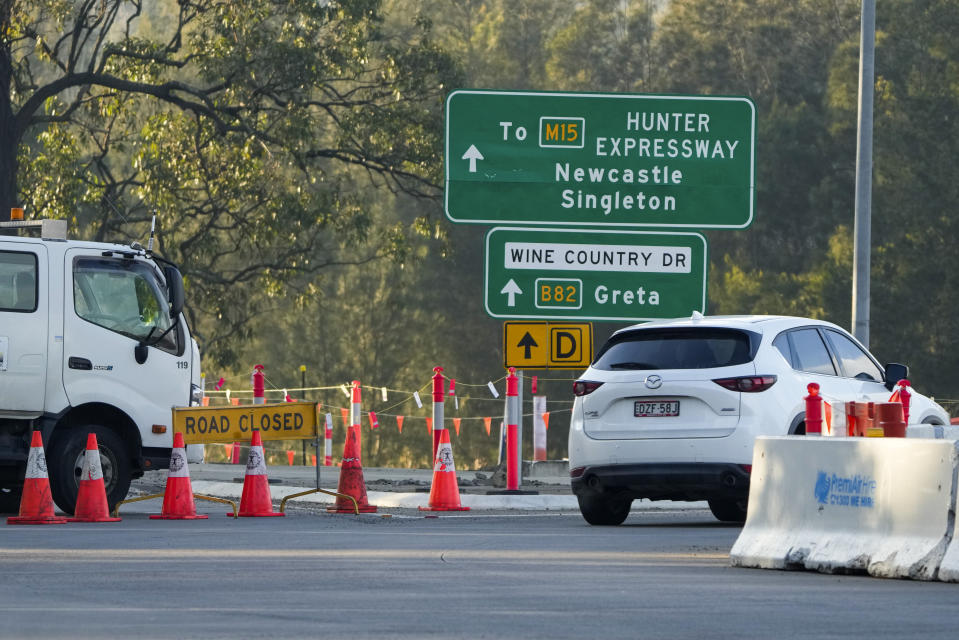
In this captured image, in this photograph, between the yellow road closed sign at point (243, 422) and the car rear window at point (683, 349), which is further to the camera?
the yellow road closed sign at point (243, 422)

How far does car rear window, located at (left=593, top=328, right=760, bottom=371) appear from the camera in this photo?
50.4 ft

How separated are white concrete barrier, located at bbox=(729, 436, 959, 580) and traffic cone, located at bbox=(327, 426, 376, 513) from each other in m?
5.80

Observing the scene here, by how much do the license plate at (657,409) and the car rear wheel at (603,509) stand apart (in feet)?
3.10

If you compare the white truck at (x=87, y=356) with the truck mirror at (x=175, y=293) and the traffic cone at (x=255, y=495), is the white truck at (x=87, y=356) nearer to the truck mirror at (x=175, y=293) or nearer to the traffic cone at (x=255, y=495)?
the truck mirror at (x=175, y=293)

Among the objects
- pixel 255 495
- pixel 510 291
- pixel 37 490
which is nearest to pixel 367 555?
pixel 37 490

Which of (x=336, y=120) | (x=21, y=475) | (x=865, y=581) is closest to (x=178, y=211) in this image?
A: (x=336, y=120)

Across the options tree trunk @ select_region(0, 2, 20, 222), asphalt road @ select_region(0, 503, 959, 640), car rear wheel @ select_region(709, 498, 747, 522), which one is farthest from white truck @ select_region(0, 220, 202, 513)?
tree trunk @ select_region(0, 2, 20, 222)

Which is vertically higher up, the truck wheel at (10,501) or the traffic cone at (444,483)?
the traffic cone at (444,483)

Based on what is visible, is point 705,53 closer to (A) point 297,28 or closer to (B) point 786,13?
(B) point 786,13

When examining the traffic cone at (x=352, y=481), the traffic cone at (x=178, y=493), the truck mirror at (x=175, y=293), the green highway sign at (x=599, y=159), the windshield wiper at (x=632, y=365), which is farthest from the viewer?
the green highway sign at (x=599, y=159)

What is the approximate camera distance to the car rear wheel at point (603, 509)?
52.7ft

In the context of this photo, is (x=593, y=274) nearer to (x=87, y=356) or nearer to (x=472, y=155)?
(x=472, y=155)

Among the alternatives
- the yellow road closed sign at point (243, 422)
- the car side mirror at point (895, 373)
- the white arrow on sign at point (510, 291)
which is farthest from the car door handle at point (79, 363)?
the car side mirror at point (895, 373)

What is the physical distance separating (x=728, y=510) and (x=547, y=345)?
3.90 m
